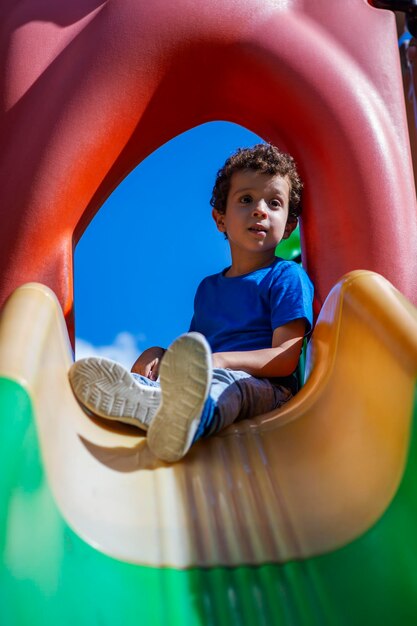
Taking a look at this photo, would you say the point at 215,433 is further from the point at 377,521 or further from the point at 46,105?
the point at 46,105

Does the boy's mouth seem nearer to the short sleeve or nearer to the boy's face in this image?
the boy's face

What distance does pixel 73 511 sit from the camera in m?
0.91

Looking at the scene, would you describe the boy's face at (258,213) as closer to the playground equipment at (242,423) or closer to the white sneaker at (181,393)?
the playground equipment at (242,423)

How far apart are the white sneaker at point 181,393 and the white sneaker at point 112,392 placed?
0.07m

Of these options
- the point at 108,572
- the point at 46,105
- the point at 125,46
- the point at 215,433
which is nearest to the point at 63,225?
the point at 46,105

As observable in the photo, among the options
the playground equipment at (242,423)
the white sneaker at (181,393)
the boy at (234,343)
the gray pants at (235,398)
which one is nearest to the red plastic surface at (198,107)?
the playground equipment at (242,423)

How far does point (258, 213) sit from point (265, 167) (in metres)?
0.14

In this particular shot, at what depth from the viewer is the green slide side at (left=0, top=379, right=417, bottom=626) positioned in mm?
757

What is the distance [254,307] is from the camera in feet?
5.44

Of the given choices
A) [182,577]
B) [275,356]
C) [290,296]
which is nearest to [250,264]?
[290,296]

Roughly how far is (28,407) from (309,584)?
45 centimetres

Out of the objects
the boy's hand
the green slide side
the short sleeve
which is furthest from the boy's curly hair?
the green slide side

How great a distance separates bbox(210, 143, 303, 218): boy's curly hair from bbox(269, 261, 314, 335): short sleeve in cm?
23

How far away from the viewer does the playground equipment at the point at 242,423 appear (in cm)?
85
